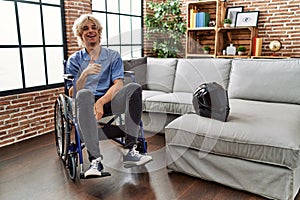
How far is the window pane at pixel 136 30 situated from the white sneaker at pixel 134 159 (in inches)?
122

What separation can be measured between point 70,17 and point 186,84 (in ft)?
5.60

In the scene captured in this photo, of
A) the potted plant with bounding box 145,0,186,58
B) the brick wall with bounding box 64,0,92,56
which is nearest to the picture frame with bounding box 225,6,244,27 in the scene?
the potted plant with bounding box 145,0,186,58

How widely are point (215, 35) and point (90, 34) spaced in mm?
2885

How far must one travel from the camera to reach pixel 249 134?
1.78 meters

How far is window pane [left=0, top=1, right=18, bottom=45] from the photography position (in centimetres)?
274

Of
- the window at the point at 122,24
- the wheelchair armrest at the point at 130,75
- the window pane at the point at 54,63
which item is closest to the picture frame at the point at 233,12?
the window at the point at 122,24

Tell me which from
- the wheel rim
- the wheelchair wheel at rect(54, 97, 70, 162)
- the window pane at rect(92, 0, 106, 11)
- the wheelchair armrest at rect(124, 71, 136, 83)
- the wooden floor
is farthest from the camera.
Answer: the window pane at rect(92, 0, 106, 11)

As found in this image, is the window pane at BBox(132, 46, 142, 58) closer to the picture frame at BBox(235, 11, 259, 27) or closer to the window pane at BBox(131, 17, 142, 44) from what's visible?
the window pane at BBox(131, 17, 142, 44)

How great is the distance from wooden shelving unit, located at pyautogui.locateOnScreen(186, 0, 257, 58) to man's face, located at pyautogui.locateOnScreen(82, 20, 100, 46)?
271cm

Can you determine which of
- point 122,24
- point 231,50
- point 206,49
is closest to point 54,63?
point 122,24

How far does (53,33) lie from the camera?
3.27 meters

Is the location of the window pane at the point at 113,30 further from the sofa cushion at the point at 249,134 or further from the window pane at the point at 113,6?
the sofa cushion at the point at 249,134

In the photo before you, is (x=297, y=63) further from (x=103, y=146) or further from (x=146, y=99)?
(x=103, y=146)

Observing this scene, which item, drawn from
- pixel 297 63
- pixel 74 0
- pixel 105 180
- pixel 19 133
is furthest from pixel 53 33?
pixel 297 63
